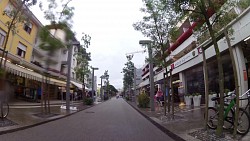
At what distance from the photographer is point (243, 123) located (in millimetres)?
8469

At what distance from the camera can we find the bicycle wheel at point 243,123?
8197mm

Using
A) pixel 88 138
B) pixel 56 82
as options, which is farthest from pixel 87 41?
pixel 88 138

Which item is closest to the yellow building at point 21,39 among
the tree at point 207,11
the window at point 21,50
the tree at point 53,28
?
the window at point 21,50

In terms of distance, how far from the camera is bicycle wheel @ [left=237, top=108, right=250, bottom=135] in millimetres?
8197

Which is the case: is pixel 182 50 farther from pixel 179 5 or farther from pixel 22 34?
pixel 179 5

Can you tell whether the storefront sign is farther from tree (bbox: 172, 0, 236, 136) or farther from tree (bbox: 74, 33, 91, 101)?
tree (bbox: 172, 0, 236, 136)

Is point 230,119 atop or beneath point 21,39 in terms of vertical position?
beneath

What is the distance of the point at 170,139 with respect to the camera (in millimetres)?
9867

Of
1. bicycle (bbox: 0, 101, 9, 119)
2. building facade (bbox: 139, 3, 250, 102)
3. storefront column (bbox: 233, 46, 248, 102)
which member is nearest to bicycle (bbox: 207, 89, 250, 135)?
building facade (bbox: 139, 3, 250, 102)

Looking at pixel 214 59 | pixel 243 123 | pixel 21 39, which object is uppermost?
pixel 21 39

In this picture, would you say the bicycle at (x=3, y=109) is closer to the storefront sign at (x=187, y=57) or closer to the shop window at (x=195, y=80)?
the storefront sign at (x=187, y=57)

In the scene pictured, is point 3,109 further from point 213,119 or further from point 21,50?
point 21,50

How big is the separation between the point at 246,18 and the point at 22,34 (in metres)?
24.9

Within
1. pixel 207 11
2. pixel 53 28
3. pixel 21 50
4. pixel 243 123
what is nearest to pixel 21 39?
pixel 21 50
